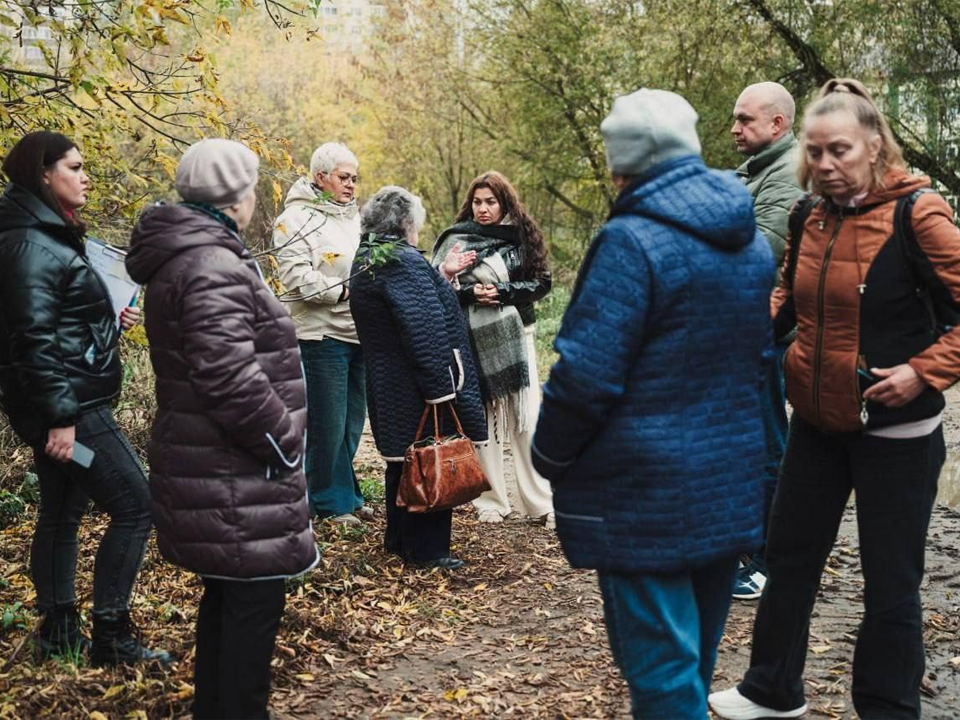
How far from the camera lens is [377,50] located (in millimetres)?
24312

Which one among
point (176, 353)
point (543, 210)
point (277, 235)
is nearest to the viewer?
point (176, 353)

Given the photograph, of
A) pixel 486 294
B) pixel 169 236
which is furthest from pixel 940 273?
pixel 486 294

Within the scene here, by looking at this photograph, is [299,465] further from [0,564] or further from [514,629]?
[0,564]

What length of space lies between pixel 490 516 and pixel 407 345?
1842 millimetres

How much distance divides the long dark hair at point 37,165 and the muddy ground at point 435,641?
1738 mm

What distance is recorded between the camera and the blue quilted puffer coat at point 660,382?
2.79m

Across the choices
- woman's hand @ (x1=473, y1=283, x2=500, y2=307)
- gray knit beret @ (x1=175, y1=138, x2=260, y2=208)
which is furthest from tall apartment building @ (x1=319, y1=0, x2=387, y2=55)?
gray knit beret @ (x1=175, y1=138, x2=260, y2=208)

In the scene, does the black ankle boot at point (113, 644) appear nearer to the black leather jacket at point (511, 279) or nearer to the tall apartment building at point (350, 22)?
the black leather jacket at point (511, 279)

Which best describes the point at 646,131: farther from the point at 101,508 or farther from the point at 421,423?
the point at 421,423

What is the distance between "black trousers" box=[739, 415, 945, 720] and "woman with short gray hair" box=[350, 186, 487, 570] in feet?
7.43

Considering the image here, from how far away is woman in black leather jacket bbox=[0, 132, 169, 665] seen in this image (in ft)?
12.7

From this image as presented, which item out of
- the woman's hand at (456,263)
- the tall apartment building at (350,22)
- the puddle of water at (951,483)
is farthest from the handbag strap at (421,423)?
the tall apartment building at (350,22)

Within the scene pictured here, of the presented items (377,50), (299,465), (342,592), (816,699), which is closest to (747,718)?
(816,699)

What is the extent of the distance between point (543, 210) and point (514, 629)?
1958 centimetres
